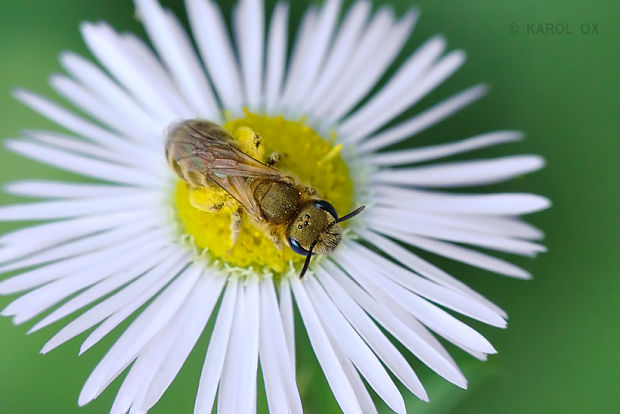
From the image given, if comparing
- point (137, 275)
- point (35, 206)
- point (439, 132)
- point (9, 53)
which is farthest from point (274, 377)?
point (9, 53)

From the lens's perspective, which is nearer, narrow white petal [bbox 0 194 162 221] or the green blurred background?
narrow white petal [bbox 0 194 162 221]

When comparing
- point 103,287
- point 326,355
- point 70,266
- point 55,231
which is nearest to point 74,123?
point 55,231

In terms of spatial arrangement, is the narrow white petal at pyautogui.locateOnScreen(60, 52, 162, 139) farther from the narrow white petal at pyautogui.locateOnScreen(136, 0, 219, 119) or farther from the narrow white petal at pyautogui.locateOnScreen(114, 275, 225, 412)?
the narrow white petal at pyautogui.locateOnScreen(114, 275, 225, 412)

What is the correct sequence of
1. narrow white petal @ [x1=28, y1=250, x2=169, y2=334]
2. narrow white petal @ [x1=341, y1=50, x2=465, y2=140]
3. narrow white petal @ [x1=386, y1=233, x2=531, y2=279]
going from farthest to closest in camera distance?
narrow white petal @ [x1=341, y1=50, x2=465, y2=140], narrow white petal @ [x1=386, y1=233, x2=531, y2=279], narrow white petal @ [x1=28, y1=250, x2=169, y2=334]

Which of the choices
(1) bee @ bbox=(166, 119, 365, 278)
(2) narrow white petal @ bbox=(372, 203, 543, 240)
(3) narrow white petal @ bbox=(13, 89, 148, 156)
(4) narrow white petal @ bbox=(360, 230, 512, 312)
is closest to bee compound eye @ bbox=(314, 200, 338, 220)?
(1) bee @ bbox=(166, 119, 365, 278)

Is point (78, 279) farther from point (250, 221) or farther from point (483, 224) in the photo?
point (483, 224)

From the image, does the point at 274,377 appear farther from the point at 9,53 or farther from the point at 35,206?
the point at 9,53
